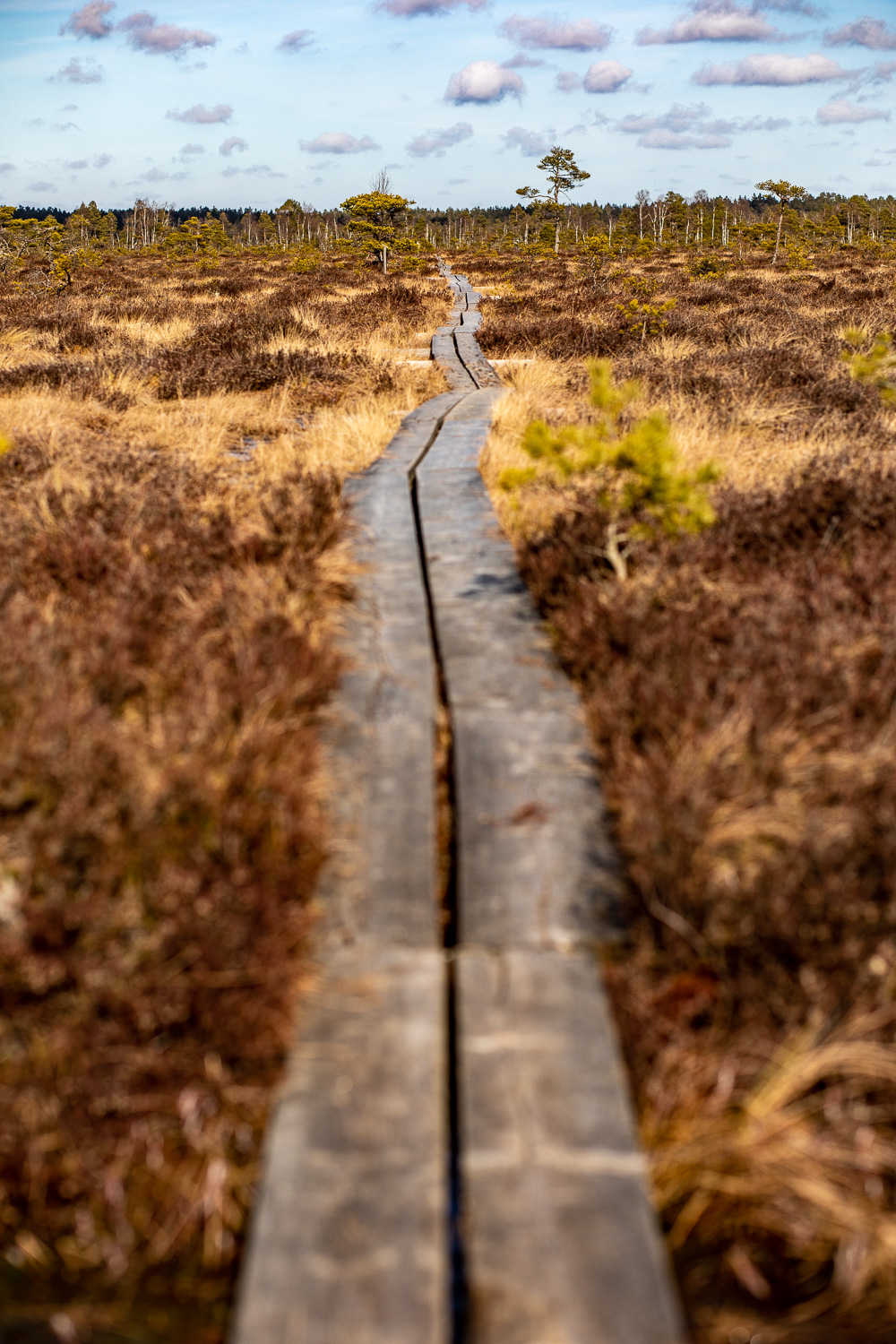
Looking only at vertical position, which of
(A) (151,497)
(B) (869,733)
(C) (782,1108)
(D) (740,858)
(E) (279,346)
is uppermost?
(E) (279,346)

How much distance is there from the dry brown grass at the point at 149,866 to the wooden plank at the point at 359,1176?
113 millimetres

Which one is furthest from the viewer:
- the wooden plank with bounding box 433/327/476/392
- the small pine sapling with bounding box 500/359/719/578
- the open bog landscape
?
the wooden plank with bounding box 433/327/476/392

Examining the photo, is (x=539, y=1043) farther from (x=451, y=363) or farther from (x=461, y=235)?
(x=461, y=235)

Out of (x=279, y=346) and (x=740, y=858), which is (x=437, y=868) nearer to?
(x=740, y=858)

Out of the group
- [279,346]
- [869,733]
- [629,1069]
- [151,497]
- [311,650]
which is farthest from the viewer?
[279,346]

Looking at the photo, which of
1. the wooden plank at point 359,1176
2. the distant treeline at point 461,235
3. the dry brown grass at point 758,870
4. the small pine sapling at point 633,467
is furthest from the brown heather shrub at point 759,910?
the distant treeline at point 461,235

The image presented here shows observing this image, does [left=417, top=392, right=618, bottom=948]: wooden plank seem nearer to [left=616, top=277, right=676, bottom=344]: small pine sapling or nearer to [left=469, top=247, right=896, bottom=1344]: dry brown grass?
[left=469, top=247, right=896, bottom=1344]: dry brown grass

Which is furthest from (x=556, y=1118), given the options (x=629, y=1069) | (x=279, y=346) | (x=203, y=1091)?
(x=279, y=346)

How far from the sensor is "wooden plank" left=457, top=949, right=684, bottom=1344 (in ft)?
4.66

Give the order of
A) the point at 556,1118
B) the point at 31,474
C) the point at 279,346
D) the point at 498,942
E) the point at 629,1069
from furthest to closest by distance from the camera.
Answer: the point at 279,346 → the point at 31,474 → the point at 498,942 → the point at 629,1069 → the point at 556,1118

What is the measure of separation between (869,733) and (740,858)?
81cm

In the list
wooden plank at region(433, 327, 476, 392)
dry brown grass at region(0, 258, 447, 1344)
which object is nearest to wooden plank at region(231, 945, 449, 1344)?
dry brown grass at region(0, 258, 447, 1344)

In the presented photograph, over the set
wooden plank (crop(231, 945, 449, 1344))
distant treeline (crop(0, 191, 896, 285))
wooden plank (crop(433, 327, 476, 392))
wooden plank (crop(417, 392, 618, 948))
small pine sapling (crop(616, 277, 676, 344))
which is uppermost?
distant treeline (crop(0, 191, 896, 285))

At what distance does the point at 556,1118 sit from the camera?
1760 mm
